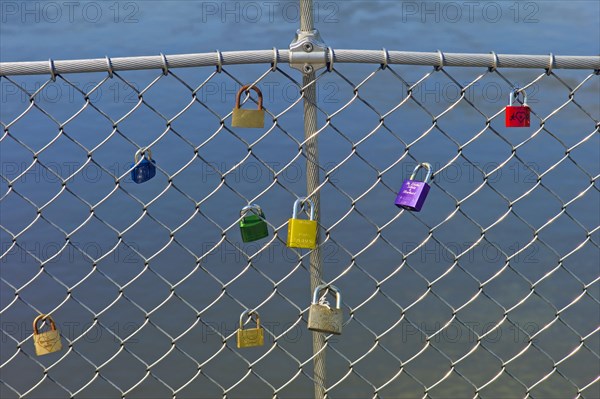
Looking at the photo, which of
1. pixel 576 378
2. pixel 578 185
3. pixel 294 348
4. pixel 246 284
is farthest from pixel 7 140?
pixel 576 378

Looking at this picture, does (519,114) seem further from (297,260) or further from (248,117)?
(297,260)

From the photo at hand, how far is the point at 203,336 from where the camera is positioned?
4.91 m

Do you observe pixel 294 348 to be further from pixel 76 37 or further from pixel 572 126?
pixel 76 37

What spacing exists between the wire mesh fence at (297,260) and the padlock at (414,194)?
668 mm

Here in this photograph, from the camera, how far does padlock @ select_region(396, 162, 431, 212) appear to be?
8.38ft

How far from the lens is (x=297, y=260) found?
4539 mm

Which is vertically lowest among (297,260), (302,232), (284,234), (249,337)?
(249,337)

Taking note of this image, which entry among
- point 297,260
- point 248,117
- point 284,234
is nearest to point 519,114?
point 248,117

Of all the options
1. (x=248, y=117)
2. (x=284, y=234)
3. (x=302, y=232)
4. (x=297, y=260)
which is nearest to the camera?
(x=248, y=117)

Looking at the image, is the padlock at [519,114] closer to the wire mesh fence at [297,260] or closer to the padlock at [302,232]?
the padlock at [302,232]

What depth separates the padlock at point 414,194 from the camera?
101 inches

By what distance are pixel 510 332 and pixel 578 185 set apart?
1.87m

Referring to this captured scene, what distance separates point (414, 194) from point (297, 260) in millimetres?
2010

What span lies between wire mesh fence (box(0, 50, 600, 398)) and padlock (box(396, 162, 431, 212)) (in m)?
0.67
